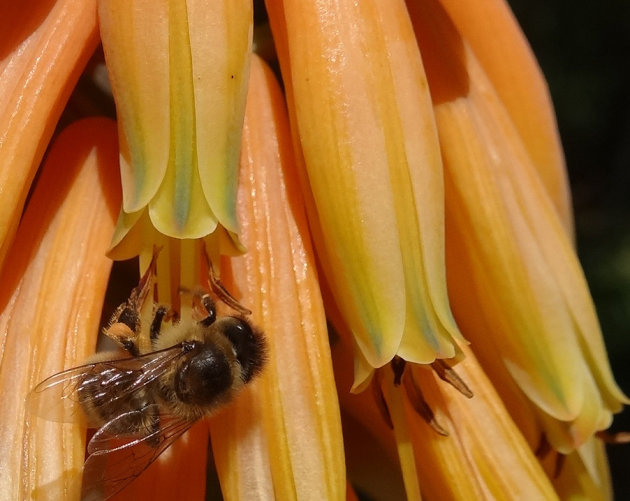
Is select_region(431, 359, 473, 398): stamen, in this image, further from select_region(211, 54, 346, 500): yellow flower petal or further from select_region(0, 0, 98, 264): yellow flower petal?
select_region(0, 0, 98, 264): yellow flower petal

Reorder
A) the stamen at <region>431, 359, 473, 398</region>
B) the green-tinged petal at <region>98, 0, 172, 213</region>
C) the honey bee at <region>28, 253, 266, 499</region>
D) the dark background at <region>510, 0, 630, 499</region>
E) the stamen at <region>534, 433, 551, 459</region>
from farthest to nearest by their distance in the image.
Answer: the dark background at <region>510, 0, 630, 499</region> → the stamen at <region>534, 433, 551, 459</region> → the stamen at <region>431, 359, 473, 398</region> → the honey bee at <region>28, 253, 266, 499</region> → the green-tinged petal at <region>98, 0, 172, 213</region>

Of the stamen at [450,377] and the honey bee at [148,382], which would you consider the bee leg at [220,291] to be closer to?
the honey bee at [148,382]

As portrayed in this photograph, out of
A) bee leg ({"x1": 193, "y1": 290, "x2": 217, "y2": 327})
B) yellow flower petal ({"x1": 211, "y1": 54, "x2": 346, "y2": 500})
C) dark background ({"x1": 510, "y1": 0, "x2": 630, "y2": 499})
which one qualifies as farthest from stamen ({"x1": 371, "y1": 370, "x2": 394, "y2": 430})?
dark background ({"x1": 510, "y1": 0, "x2": 630, "y2": 499})

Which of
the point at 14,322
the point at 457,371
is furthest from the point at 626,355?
the point at 14,322

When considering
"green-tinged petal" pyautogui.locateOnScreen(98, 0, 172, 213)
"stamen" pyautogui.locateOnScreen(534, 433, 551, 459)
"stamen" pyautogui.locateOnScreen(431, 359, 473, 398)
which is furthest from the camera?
"stamen" pyautogui.locateOnScreen(534, 433, 551, 459)

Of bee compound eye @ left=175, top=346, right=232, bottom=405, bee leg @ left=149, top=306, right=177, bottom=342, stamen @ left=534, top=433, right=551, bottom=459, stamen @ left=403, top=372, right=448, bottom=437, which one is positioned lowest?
stamen @ left=534, top=433, right=551, bottom=459

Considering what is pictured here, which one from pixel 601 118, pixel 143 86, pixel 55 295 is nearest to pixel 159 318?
pixel 55 295

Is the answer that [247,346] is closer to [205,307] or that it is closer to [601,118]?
[205,307]

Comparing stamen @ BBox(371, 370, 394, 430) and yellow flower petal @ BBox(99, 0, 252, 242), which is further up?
yellow flower petal @ BBox(99, 0, 252, 242)
